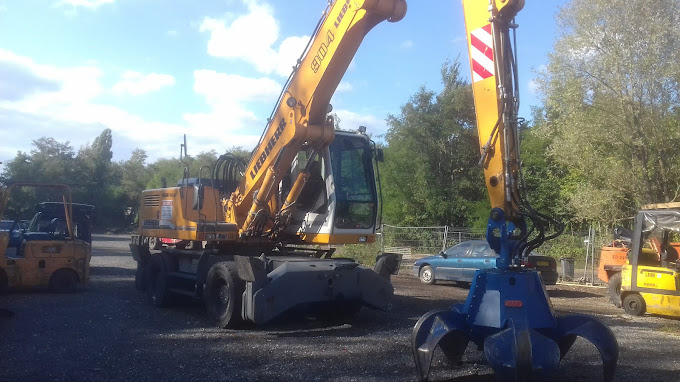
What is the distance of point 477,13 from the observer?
21.5 ft

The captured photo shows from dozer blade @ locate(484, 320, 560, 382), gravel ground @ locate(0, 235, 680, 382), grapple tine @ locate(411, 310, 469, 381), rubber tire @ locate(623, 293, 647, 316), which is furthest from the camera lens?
rubber tire @ locate(623, 293, 647, 316)

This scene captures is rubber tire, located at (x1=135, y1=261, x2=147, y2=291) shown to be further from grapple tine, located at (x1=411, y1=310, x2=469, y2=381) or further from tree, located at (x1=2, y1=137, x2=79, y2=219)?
tree, located at (x1=2, y1=137, x2=79, y2=219)

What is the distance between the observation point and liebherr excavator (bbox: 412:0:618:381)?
5.83 metres

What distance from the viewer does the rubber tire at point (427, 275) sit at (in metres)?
17.6

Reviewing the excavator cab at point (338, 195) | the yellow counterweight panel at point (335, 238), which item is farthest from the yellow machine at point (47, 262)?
the yellow counterweight panel at point (335, 238)

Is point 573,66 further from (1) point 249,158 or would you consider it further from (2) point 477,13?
(2) point 477,13

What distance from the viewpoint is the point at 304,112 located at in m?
9.73

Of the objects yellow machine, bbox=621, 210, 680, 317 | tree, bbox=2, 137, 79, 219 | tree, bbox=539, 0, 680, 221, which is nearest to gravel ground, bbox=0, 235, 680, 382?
yellow machine, bbox=621, 210, 680, 317

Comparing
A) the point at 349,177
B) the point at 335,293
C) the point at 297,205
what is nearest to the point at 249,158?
the point at 297,205

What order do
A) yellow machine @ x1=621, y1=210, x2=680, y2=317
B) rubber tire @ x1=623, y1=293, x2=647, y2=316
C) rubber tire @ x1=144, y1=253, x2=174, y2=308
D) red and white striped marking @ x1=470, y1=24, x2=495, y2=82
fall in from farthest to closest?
rubber tire @ x1=623, y1=293, x2=647, y2=316, rubber tire @ x1=144, y1=253, x2=174, y2=308, yellow machine @ x1=621, y1=210, x2=680, y2=317, red and white striped marking @ x1=470, y1=24, x2=495, y2=82

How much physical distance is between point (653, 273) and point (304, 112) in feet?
26.0

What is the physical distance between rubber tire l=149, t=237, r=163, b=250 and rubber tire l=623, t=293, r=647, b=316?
32.9 feet

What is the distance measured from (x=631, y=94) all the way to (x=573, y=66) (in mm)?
2385

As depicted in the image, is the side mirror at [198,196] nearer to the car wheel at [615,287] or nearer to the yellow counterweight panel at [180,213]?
the yellow counterweight panel at [180,213]
